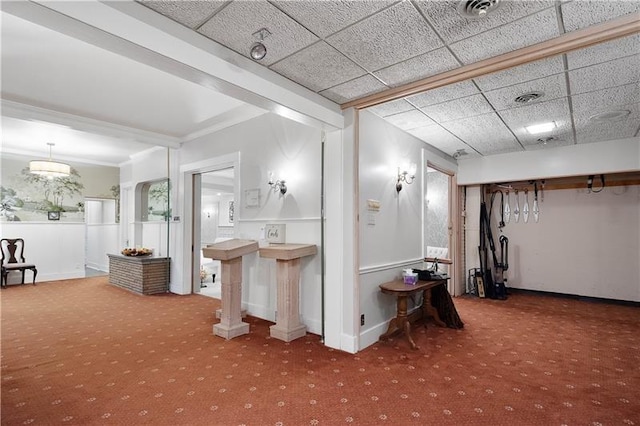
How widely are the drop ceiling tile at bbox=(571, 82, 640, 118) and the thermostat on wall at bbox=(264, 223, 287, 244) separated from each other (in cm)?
351

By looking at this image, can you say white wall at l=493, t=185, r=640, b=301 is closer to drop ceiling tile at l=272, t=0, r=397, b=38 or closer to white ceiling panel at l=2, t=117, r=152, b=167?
drop ceiling tile at l=272, t=0, r=397, b=38

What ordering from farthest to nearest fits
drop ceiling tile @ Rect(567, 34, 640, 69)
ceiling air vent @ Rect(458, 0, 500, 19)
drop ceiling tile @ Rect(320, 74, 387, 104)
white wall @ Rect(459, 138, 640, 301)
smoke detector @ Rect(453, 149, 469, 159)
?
smoke detector @ Rect(453, 149, 469, 159) → white wall @ Rect(459, 138, 640, 301) → drop ceiling tile @ Rect(320, 74, 387, 104) → drop ceiling tile @ Rect(567, 34, 640, 69) → ceiling air vent @ Rect(458, 0, 500, 19)

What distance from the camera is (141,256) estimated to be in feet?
21.8

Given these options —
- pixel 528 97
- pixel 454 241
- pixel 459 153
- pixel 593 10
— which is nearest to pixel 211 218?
pixel 454 241

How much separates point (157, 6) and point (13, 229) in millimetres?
8125

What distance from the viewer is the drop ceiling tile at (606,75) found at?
→ 268cm

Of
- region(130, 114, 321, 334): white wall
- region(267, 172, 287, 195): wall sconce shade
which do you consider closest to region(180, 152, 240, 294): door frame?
region(130, 114, 321, 334): white wall

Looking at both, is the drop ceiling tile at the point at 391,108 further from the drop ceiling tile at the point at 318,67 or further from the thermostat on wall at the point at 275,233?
the thermostat on wall at the point at 275,233

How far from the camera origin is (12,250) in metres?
7.13

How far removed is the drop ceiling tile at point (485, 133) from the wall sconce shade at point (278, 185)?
7.26ft

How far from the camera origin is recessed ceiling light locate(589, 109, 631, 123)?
148 inches

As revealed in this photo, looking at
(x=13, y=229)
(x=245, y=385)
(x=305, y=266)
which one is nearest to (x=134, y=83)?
(x=305, y=266)

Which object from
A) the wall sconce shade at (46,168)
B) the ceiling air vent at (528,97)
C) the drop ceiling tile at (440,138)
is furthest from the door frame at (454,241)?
the wall sconce shade at (46,168)

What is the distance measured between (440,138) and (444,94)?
1.65 meters
